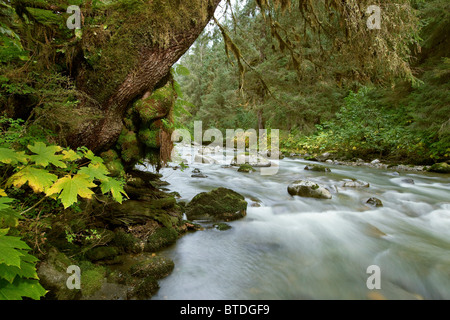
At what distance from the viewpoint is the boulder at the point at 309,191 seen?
5.57 meters

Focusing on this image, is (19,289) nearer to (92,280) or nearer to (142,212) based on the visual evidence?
(92,280)

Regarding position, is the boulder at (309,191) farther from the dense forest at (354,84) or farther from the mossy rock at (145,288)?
the mossy rock at (145,288)

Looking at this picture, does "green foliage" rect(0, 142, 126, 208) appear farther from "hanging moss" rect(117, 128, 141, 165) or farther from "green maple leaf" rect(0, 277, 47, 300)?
"hanging moss" rect(117, 128, 141, 165)

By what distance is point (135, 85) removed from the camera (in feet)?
9.45

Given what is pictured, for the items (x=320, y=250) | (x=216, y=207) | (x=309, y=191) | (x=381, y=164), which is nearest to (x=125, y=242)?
(x=216, y=207)

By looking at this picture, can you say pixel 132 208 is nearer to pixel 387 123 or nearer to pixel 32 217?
pixel 32 217

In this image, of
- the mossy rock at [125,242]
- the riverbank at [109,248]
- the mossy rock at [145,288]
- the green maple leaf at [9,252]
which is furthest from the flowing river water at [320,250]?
the green maple leaf at [9,252]

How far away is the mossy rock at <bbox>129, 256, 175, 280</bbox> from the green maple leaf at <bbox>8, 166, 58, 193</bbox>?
4.11ft

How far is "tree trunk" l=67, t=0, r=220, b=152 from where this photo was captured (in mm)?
2746

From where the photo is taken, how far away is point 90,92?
2682 millimetres

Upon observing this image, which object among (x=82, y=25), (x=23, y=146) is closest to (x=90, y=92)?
(x=82, y=25)

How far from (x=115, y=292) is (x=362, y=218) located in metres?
4.55

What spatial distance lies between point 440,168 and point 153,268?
33.0 feet

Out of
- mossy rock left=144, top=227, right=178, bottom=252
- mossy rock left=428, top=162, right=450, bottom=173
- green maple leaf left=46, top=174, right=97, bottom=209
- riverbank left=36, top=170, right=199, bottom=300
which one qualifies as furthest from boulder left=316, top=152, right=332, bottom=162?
green maple leaf left=46, top=174, right=97, bottom=209
